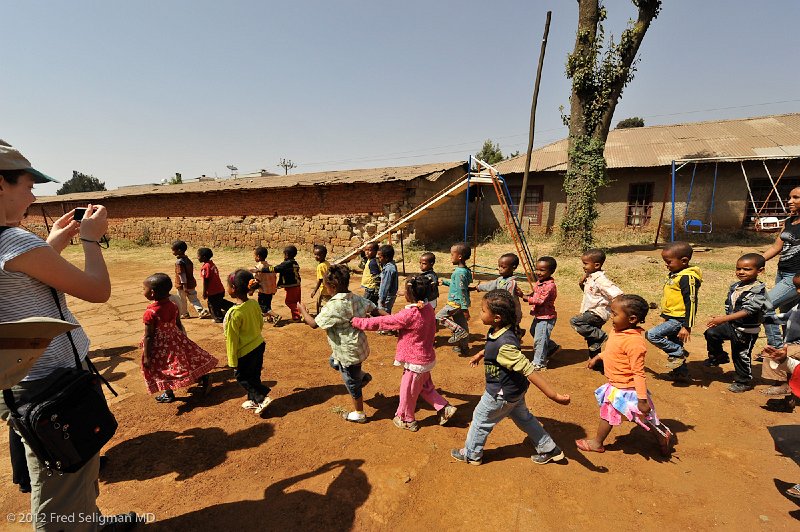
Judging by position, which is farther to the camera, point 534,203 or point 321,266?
point 534,203

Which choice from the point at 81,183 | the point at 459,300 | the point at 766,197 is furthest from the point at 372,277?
the point at 81,183

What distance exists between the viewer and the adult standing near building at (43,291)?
1.67 meters

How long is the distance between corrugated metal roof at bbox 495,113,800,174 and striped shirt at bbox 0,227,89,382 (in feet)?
60.1

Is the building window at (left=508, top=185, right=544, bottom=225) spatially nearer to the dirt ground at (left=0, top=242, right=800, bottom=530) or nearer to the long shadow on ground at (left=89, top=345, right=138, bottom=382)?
the dirt ground at (left=0, top=242, right=800, bottom=530)

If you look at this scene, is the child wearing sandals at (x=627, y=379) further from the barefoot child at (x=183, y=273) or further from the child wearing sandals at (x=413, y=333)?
the barefoot child at (x=183, y=273)

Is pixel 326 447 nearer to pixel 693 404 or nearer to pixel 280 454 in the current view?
pixel 280 454

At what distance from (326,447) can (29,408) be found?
2.09m

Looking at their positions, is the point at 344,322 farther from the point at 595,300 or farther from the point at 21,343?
the point at 595,300

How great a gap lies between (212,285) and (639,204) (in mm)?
17759

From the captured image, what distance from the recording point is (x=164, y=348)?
148 inches

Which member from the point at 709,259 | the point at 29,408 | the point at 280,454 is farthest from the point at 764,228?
the point at 29,408

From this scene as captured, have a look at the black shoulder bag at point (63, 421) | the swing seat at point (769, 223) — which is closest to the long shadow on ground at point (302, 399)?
the black shoulder bag at point (63, 421)

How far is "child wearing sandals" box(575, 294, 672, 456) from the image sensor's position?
2891 millimetres

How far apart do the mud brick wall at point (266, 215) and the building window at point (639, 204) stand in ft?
34.4
